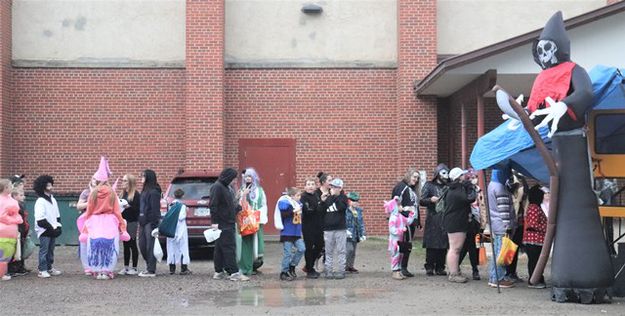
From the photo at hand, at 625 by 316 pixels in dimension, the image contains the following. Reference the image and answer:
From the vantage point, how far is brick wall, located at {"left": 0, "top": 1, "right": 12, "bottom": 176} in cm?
2000

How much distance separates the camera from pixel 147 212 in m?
13.5

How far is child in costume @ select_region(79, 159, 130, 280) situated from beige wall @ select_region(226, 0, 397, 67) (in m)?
8.40

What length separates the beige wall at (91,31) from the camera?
20812mm

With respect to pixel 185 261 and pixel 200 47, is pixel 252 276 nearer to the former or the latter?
pixel 185 261

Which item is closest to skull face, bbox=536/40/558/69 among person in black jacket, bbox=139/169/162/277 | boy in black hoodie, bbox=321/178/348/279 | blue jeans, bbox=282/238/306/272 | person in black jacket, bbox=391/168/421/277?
person in black jacket, bbox=391/168/421/277

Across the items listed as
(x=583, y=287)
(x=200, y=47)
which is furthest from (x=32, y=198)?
(x=583, y=287)

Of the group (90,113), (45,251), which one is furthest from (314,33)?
(45,251)

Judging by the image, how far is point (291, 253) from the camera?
12914 millimetres

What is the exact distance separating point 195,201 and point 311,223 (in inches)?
133

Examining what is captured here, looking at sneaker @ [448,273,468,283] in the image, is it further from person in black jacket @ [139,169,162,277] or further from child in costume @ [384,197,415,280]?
person in black jacket @ [139,169,162,277]

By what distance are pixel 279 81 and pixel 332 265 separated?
8752 mm

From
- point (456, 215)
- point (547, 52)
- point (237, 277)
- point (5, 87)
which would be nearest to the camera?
point (547, 52)

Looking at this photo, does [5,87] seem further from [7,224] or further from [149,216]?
[149,216]

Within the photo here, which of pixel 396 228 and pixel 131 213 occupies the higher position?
pixel 131 213
